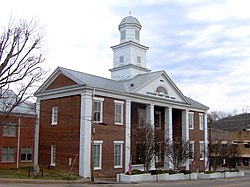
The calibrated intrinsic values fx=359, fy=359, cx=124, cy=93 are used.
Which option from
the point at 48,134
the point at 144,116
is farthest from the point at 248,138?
the point at 48,134

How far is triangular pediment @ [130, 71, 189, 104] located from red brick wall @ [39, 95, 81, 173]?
23.5ft

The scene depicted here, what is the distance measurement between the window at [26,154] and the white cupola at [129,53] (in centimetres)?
1427

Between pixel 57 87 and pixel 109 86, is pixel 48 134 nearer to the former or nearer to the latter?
pixel 57 87

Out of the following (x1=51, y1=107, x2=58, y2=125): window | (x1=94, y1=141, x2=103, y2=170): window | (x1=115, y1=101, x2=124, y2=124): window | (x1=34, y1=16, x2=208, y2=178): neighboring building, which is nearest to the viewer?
(x1=34, y1=16, x2=208, y2=178): neighboring building

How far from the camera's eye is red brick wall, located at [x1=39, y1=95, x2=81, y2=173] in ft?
112

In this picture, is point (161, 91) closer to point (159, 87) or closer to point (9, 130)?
point (159, 87)

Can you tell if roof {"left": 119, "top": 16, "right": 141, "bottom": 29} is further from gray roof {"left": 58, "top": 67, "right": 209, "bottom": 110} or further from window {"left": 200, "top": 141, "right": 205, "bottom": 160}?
window {"left": 200, "top": 141, "right": 205, "bottom": 160}

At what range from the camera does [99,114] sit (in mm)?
34969

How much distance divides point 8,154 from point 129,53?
759 inches

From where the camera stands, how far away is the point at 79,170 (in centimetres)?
3262

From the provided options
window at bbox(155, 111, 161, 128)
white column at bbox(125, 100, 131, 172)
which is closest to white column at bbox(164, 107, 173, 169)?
window at bbox(155, 111, 161, 128)

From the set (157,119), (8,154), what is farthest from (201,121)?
(8,154)

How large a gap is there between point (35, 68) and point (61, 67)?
5.46 m

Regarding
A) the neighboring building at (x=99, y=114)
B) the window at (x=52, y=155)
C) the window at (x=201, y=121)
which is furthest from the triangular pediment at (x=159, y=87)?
the window at (x=52, y=155)
